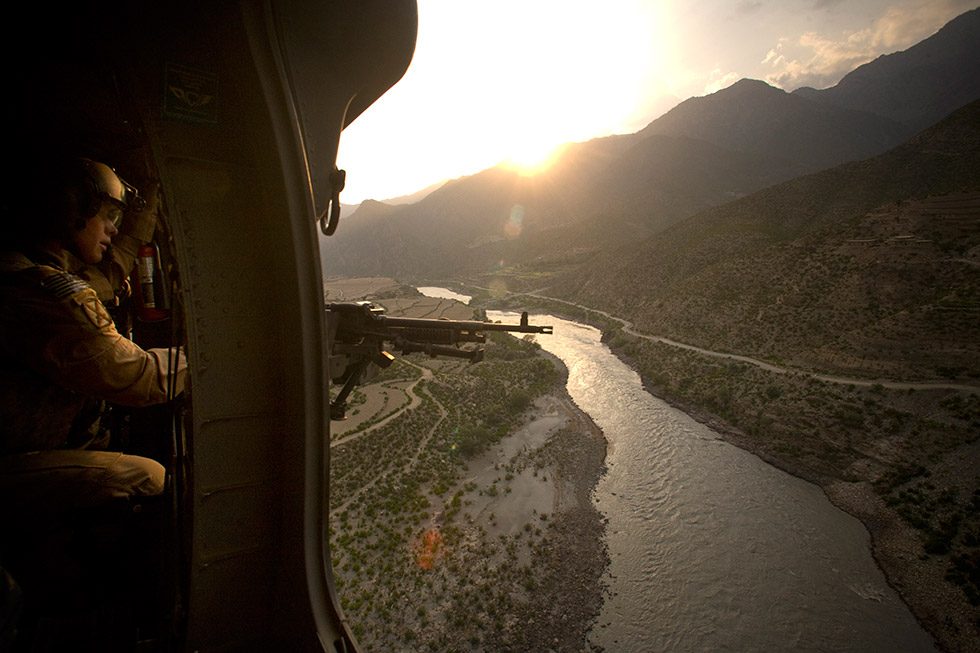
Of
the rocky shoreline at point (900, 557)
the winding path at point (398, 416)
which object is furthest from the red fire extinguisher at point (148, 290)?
the rocky shoreline at point (900, 557)

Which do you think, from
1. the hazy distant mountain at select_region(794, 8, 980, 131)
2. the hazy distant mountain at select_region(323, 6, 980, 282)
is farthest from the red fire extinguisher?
the hazy distant mountain at select_region(794, 8, 980, 131)

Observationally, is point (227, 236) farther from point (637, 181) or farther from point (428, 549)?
point (637, 181)

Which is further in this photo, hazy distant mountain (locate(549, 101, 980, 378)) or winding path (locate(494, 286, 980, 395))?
hazy distant mountain (locate(549, 101, 980, 378))

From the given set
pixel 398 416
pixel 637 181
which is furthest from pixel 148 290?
pixel 637 181

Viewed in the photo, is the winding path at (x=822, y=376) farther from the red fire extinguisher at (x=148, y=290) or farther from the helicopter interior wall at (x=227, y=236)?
the red fire extinguisher at (x=148, y=290)

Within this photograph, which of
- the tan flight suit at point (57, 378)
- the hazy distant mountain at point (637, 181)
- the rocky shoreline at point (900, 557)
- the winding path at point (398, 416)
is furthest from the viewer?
the hazy distant mountain at point (637, 181)

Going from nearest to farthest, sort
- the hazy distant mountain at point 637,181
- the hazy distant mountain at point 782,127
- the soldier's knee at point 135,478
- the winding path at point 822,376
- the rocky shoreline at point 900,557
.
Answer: the soldier's knee at point 135,478 < the rocky shoreline at point 900,557 < the winding path at point 822,376 < the hazy distant mountain at point 637,181 < the hazy distant mountain at point 782,127

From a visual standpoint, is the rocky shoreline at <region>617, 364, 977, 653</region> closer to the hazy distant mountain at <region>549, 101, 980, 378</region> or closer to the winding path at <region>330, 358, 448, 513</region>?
the hazy distant mountain at <region>549, 101, 980, 378</region>
